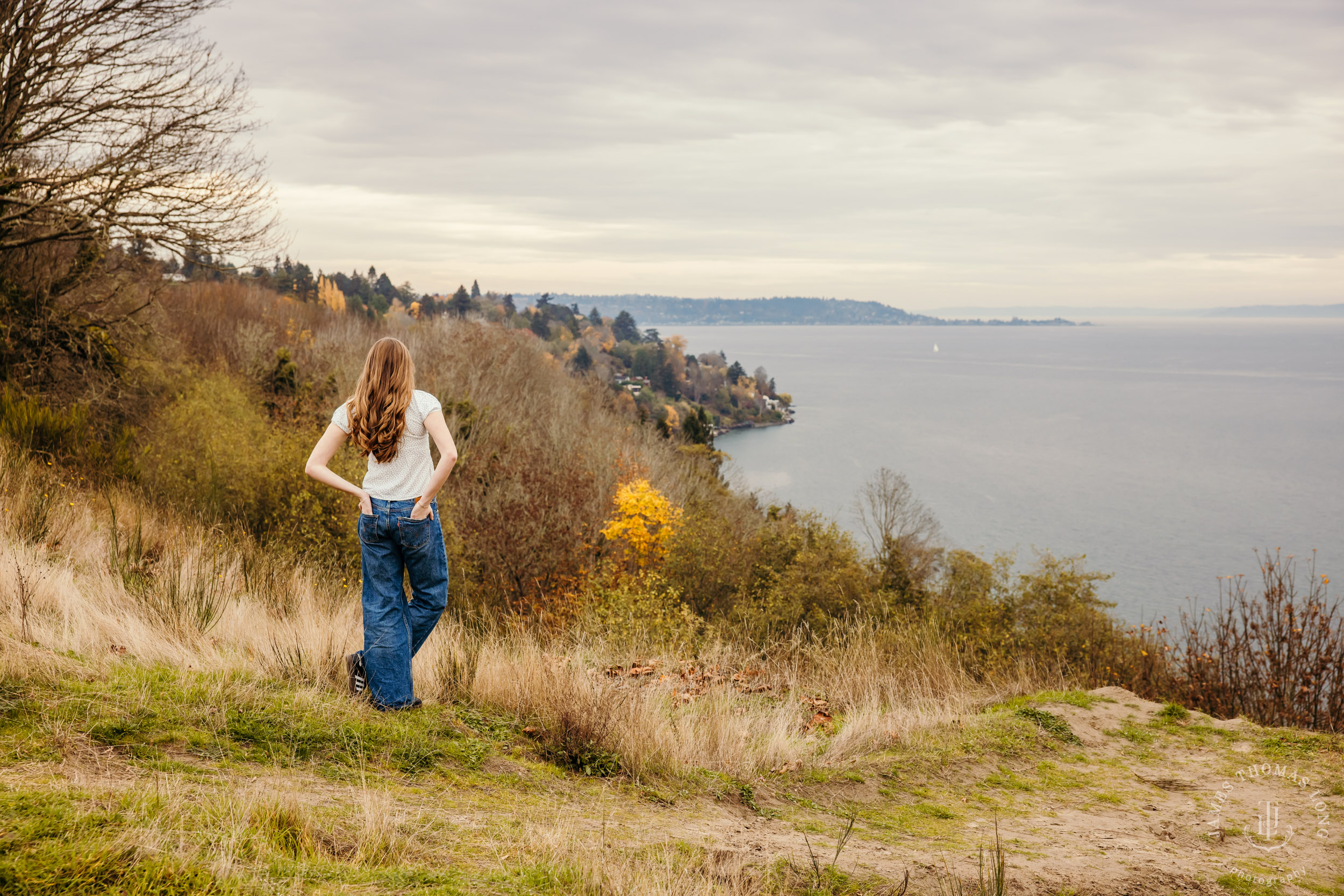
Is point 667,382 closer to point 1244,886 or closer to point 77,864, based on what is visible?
point 1244,886

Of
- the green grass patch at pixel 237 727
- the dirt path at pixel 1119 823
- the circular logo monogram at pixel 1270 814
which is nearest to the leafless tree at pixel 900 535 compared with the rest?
the dirt path at pixel 1119 823

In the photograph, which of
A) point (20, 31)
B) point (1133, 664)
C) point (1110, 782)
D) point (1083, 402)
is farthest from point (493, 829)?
point (1083, 402)

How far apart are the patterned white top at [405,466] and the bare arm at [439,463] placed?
4 centimetres

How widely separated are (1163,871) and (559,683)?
300cm

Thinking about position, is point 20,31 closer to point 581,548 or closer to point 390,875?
point 581,548

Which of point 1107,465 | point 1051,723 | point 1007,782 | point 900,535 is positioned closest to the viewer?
point 1007,782

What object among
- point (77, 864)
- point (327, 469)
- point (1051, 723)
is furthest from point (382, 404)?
point (1051, 723)

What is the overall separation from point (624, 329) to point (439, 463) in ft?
499

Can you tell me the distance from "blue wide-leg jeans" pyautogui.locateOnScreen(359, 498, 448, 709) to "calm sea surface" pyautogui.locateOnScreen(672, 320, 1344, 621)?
118 feet

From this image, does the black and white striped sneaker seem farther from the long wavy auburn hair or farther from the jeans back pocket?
the long wavy auburn hair

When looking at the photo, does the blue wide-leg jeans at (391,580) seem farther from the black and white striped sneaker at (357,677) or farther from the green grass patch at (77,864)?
the green grass patch at (77,864)

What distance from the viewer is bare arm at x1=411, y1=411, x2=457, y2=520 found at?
3.81 m

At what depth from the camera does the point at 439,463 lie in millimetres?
3807

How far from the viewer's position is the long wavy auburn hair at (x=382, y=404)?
3.85 metres
